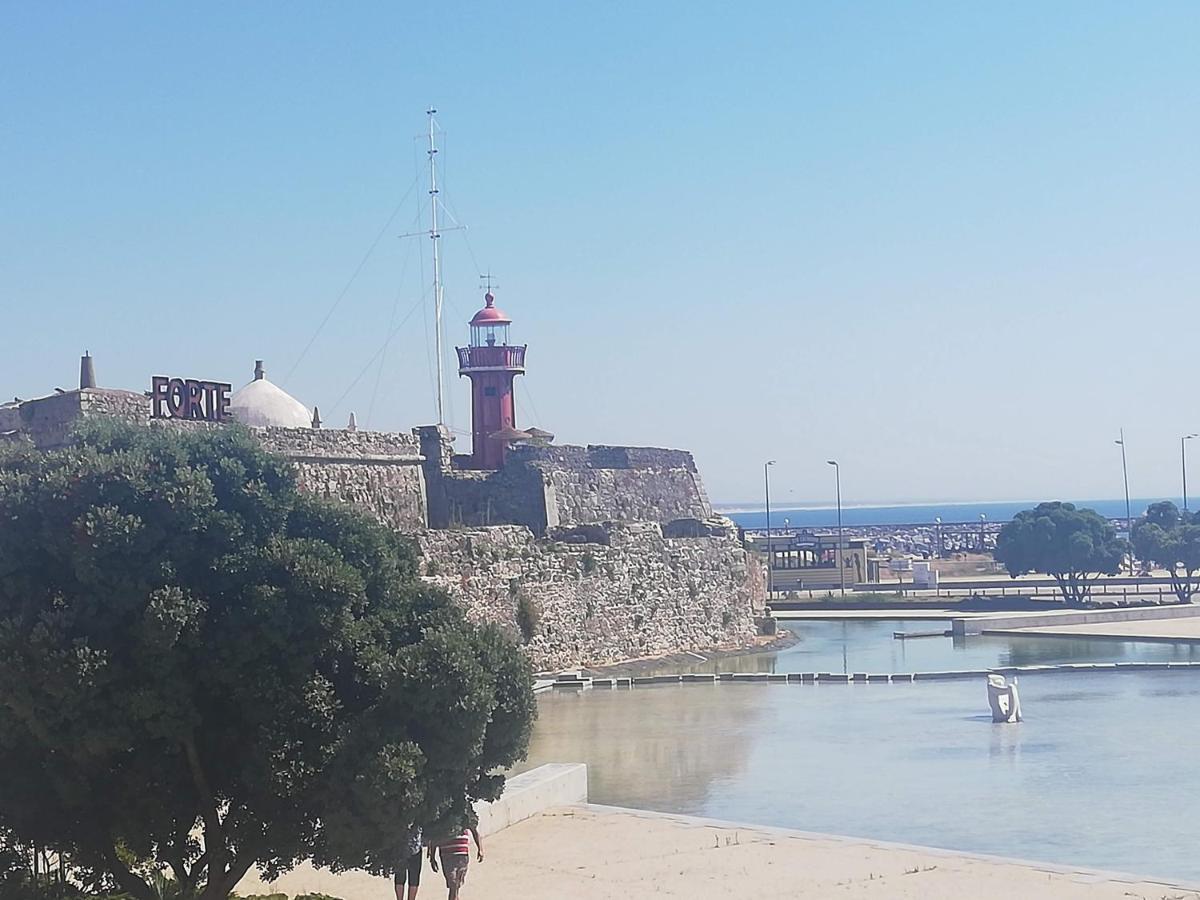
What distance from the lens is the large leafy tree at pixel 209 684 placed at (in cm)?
977

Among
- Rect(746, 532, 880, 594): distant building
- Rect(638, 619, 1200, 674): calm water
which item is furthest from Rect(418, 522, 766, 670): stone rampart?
Rect(746, 532, 880, 594): distant building

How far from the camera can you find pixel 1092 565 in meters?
46.6

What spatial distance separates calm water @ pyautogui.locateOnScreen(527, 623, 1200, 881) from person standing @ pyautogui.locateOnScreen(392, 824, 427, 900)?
4.96 meters

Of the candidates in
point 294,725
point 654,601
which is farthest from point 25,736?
point 654,601

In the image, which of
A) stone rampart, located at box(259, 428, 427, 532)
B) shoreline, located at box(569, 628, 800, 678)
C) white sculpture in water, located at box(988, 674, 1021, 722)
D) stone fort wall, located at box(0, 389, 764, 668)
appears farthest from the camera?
shoreline, located at box(569, 628, 800, 678)

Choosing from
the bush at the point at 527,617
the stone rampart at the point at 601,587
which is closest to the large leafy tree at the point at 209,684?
the stone rampart at the point at 601,587

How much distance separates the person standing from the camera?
10298 millimetres

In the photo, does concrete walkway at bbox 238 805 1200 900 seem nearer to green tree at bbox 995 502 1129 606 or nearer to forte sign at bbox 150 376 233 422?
forte sign at bbox 150 376 233 422

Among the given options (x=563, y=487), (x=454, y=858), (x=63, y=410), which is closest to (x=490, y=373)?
(x=563, y=487)

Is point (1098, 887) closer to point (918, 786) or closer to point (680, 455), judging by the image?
point (918, 786)

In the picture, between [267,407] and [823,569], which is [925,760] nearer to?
[267,407]

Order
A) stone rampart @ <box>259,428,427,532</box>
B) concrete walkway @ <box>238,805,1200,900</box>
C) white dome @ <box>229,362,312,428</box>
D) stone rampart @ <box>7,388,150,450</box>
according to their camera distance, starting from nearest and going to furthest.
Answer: concrete walkway @ <box>238,805,1200,900</box>, stone rampart @ <box>7,388,150,450</box>, stone rampart @ <box>259,428,427,532</box>, white dome @ <box>229,362,312,428</box>

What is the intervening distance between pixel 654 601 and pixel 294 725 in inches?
989

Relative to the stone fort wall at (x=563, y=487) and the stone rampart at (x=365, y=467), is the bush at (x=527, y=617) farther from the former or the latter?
the stone fort wall at (x=563, y=487)
